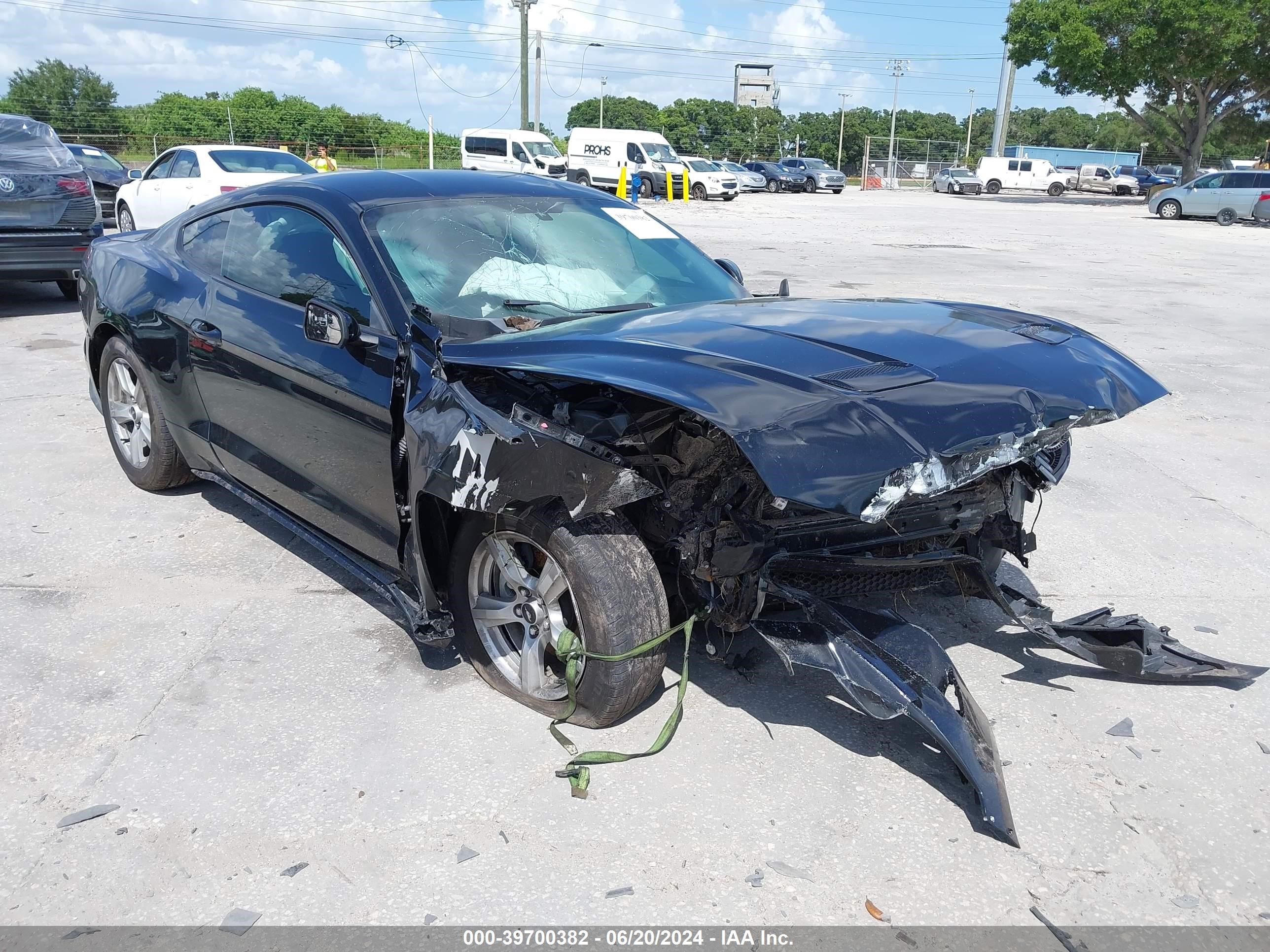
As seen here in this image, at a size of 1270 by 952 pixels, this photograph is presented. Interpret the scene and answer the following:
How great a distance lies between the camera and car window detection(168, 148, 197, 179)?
1399 cm

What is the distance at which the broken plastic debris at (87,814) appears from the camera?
269 centimetres

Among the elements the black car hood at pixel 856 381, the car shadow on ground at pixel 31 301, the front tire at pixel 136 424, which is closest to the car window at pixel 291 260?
the black car hood at pixel 856 381

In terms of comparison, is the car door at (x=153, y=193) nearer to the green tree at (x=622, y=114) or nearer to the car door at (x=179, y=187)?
the car door at (x=179, y=187)

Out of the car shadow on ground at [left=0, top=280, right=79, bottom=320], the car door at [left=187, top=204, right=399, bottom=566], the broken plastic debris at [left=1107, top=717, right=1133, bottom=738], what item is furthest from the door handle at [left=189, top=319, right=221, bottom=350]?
the car shadow on ground at [left=0, top=280, right=79, bottom=320]

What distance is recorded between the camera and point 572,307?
363 centimetres

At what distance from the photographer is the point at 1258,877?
8.32 feet

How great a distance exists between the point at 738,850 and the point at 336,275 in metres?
2.35

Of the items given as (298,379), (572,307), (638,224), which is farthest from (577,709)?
(638,224)

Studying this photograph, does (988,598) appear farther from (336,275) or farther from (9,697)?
(9,697)

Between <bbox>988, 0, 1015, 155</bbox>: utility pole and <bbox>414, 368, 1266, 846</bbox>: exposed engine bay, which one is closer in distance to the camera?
<bbox>414, 368, 1266, 846</bbox>: exposed engine bay

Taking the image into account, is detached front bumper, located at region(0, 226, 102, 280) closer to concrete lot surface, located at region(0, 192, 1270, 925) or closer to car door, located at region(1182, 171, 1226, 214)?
concrete lot surface, located at region(0, 192, 1270, 925)

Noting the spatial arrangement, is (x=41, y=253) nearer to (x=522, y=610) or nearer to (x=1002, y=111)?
(x=522, y=610)

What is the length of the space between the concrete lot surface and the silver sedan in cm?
4903

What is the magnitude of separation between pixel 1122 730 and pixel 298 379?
3.02 meters
